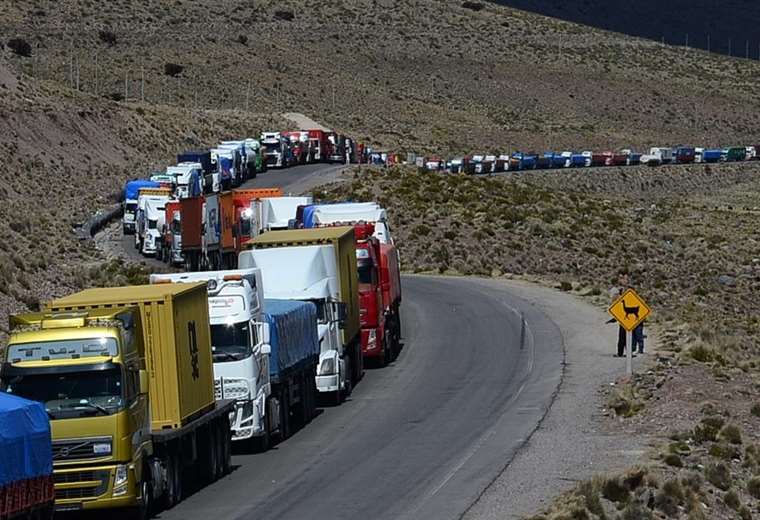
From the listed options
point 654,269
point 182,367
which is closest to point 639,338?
point 182,367

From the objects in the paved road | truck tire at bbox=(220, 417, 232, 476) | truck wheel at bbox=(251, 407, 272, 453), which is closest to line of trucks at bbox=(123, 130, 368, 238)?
the paved road

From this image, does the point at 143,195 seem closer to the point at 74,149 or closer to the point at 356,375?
the point at 74,149

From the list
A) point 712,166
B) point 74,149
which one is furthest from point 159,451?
point 712,166

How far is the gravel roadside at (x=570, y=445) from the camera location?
2424cm

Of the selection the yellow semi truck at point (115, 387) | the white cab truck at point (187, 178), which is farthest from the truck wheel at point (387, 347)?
the white cab truck at point (187, 178)

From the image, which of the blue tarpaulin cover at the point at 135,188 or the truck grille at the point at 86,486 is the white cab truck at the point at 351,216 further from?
the blue tarpaulin cover at the point at 135,188

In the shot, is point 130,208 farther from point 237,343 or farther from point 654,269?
point 237,343

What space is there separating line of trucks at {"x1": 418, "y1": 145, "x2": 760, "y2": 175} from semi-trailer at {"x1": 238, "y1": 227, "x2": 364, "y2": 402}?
75917 mm

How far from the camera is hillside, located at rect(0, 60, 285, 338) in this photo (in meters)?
50.0

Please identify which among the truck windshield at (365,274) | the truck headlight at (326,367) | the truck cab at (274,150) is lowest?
the truck headlight at (326,367)

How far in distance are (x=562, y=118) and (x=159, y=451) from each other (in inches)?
5900

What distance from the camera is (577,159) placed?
13512 cm

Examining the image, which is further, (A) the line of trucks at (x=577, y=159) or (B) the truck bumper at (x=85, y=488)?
(A) the line of trucks at (x=577, y=159)

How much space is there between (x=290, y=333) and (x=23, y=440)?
12.1 meters
